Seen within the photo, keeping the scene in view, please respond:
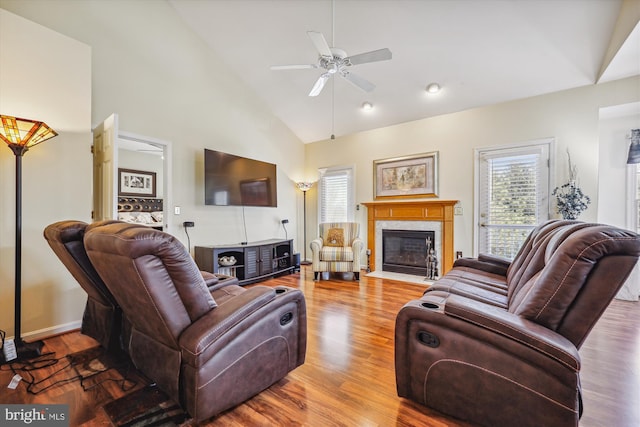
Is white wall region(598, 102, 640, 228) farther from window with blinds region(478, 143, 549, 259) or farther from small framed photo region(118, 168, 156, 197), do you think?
small framed photo region(118, 168, 156, 197)

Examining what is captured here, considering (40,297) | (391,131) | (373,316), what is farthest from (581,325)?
(391,131)

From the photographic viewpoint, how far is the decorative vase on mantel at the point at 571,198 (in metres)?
3.26

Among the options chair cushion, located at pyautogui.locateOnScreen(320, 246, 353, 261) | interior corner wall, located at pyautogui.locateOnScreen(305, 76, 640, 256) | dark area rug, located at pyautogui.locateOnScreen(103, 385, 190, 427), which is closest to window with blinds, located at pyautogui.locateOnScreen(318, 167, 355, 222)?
interior corner wall, located at pyautogui.locateOnScreen(305, 76, 640, 256)

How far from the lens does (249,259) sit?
163 inches

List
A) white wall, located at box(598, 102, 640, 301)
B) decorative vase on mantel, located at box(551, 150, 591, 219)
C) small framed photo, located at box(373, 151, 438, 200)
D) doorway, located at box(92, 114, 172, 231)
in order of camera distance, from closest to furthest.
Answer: doorway, located at box(92, 114, 172, 231) → decorative vase on mantel, located at box(551, 150, 591, 219) → white wall, located at box(598, 102, 640, 301) → small framed photo, located at box(373, 151, 438, 200)

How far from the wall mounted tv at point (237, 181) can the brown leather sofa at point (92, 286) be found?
212 centimetres

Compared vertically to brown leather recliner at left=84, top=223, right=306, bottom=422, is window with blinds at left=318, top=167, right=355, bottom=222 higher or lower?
higher

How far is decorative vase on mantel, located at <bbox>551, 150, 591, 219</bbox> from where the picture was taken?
326 cm

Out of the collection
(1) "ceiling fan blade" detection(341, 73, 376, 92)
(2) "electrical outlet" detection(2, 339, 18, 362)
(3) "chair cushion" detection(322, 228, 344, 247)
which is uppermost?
(1) "ceiling fan blade" detection(341, 73, 376, 92)

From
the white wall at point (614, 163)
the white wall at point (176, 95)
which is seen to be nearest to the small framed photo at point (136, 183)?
the white wall at point (176, 95)

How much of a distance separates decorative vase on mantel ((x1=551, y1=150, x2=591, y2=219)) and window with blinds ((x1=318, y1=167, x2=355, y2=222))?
3.09m

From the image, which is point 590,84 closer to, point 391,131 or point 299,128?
point 391,131

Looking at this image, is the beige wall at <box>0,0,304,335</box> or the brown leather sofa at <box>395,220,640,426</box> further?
the beige wall at <box>0,0,304,335</box>

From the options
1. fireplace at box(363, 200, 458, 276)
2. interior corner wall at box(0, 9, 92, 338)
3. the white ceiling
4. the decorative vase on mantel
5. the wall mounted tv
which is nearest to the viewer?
interior corner wall at box(0, 9, 92, 338)
